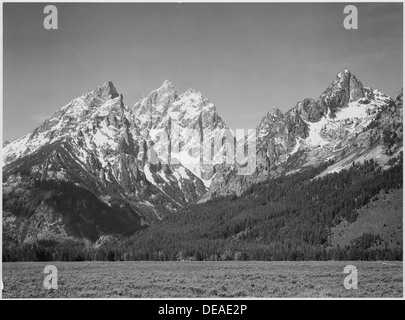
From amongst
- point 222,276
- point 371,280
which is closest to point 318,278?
point 371,280

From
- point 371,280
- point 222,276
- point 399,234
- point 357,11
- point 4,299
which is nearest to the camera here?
point 4,299

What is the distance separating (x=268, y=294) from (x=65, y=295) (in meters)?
18.8

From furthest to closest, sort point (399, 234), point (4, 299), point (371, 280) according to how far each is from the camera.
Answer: point (399, 234) → point (371, 280) → point (4, 299)

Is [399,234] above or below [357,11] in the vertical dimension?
below

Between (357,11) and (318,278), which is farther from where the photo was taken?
(318,278)
